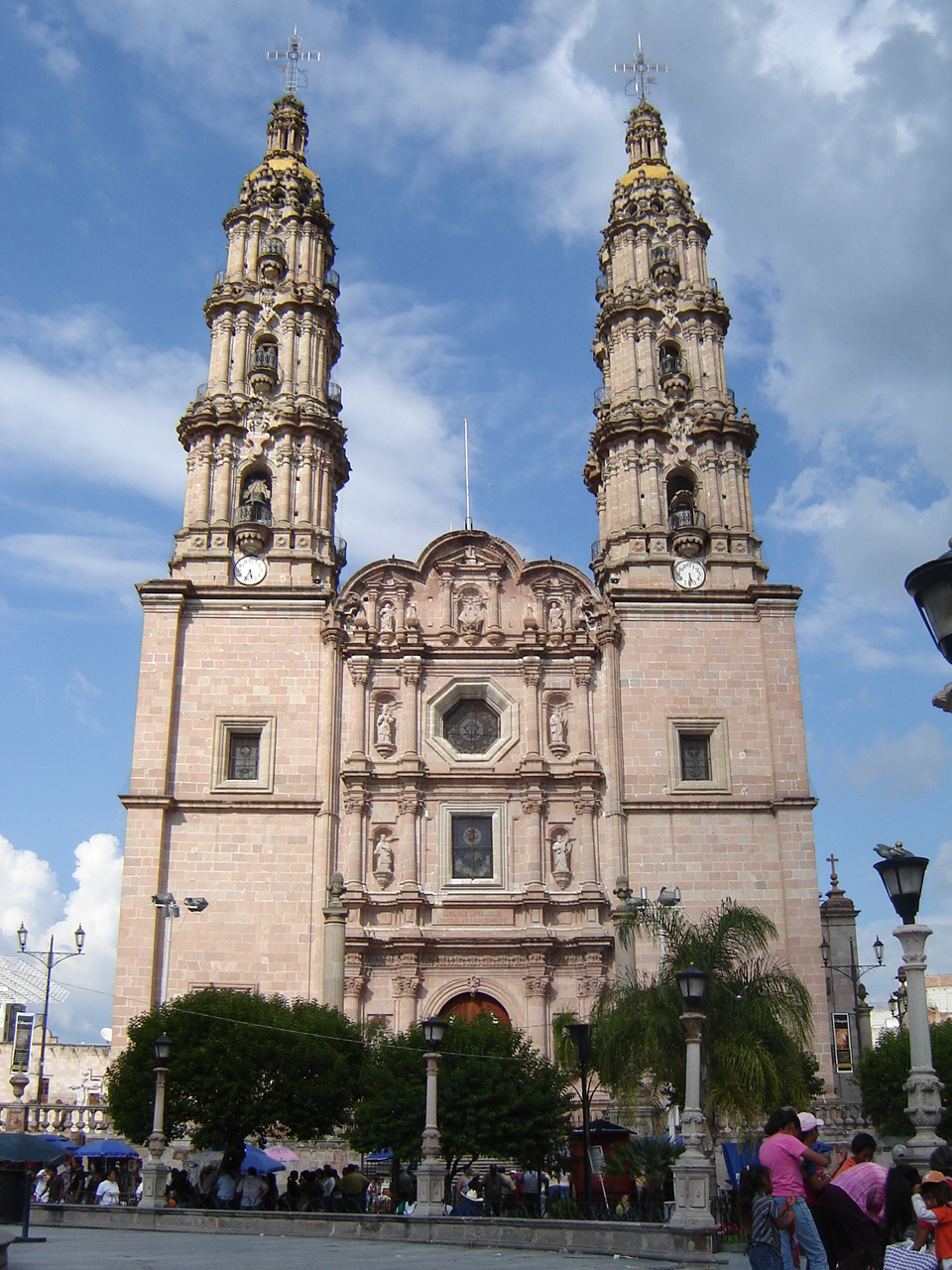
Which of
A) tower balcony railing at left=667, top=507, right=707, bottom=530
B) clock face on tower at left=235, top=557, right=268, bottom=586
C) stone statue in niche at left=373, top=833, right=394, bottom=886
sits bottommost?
stone statue in niche at left=373, top=833, right=394, bottom=886

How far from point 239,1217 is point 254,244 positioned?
93.4 ft

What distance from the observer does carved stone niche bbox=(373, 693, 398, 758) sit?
31594 mm

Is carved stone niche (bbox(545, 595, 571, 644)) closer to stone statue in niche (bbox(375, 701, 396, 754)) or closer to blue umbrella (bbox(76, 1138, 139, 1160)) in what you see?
stone statue in niche (bbox(375, 701, 396, 754))

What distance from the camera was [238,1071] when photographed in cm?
2327

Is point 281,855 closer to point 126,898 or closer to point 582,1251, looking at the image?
point 126,898

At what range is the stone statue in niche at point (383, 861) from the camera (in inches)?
1196

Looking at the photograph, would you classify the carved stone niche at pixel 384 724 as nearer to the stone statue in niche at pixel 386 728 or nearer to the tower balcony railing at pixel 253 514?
the stone statue in niche at pixel 386 728

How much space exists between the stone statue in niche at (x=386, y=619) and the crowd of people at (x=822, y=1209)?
25.1 metres

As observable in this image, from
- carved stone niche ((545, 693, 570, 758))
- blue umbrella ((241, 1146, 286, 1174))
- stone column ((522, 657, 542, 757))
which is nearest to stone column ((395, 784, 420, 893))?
stone column ((522, 657, 542, 757))

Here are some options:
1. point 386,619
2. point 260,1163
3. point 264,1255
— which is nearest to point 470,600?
point 386,619

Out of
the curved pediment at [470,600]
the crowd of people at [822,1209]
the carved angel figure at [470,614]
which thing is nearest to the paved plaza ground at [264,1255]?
the crowd of people at [822,1209]

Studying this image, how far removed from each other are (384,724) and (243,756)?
3.46 meters

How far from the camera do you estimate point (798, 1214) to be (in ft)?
24.4

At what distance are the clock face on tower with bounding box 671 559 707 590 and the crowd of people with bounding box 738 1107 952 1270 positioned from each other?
26424 mm
